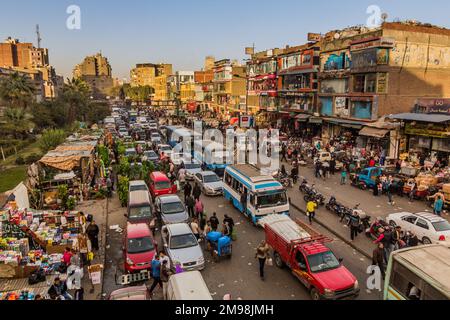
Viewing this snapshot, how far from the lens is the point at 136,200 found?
1841 centimetres

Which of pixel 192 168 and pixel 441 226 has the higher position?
pixel 441 226

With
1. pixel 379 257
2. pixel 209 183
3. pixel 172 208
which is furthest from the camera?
pixel 209 183

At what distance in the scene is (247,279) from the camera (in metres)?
13.2

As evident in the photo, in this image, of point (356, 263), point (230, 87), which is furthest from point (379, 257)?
point (230, 87)

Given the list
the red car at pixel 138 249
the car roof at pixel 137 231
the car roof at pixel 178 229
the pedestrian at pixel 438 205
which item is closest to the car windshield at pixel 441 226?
the pedestrian at pixel 438 205

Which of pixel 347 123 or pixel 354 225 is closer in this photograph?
pixel 354 225

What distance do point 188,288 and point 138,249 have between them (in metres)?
4.74

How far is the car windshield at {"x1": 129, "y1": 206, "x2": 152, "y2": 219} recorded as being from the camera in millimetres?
17438

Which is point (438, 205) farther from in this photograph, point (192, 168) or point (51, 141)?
point (51, 141)

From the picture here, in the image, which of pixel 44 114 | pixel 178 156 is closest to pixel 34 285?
pixel 178 156

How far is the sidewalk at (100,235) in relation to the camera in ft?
40.6

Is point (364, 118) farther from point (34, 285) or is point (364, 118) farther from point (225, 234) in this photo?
point (34, 285)

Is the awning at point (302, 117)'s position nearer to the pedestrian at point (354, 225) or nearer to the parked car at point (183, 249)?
the pedestrian at point (354, 225)

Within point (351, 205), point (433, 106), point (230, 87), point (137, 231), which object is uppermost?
point (230, 87)
